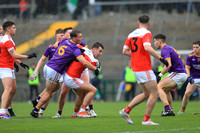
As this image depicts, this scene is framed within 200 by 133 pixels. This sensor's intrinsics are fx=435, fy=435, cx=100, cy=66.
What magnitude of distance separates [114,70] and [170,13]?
5711mm

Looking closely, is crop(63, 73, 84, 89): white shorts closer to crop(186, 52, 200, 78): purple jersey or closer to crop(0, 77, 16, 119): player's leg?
crop(0, 77, 16, 119): player's leg

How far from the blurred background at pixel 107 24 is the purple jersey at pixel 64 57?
12672mm

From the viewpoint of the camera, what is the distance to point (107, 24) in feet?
100

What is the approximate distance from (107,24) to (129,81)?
8295mm

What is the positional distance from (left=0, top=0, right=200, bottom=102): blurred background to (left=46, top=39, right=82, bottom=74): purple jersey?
12.7m

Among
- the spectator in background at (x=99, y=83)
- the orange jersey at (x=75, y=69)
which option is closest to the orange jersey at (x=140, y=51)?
the orange jersey at (x=75, y=69)

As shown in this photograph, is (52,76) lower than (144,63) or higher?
lower

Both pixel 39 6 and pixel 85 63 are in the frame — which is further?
pixel 39 6

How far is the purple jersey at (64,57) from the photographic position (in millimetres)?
10586

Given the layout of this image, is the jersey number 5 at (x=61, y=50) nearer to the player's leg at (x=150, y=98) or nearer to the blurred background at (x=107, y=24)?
the player's leg at (x=150, y=98)

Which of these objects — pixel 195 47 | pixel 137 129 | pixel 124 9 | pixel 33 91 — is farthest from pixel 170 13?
pixel 137 129

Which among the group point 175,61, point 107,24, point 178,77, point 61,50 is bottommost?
point 107,24

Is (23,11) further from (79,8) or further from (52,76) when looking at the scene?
(52,76)

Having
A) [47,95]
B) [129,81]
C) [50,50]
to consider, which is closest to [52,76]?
[47,95]
